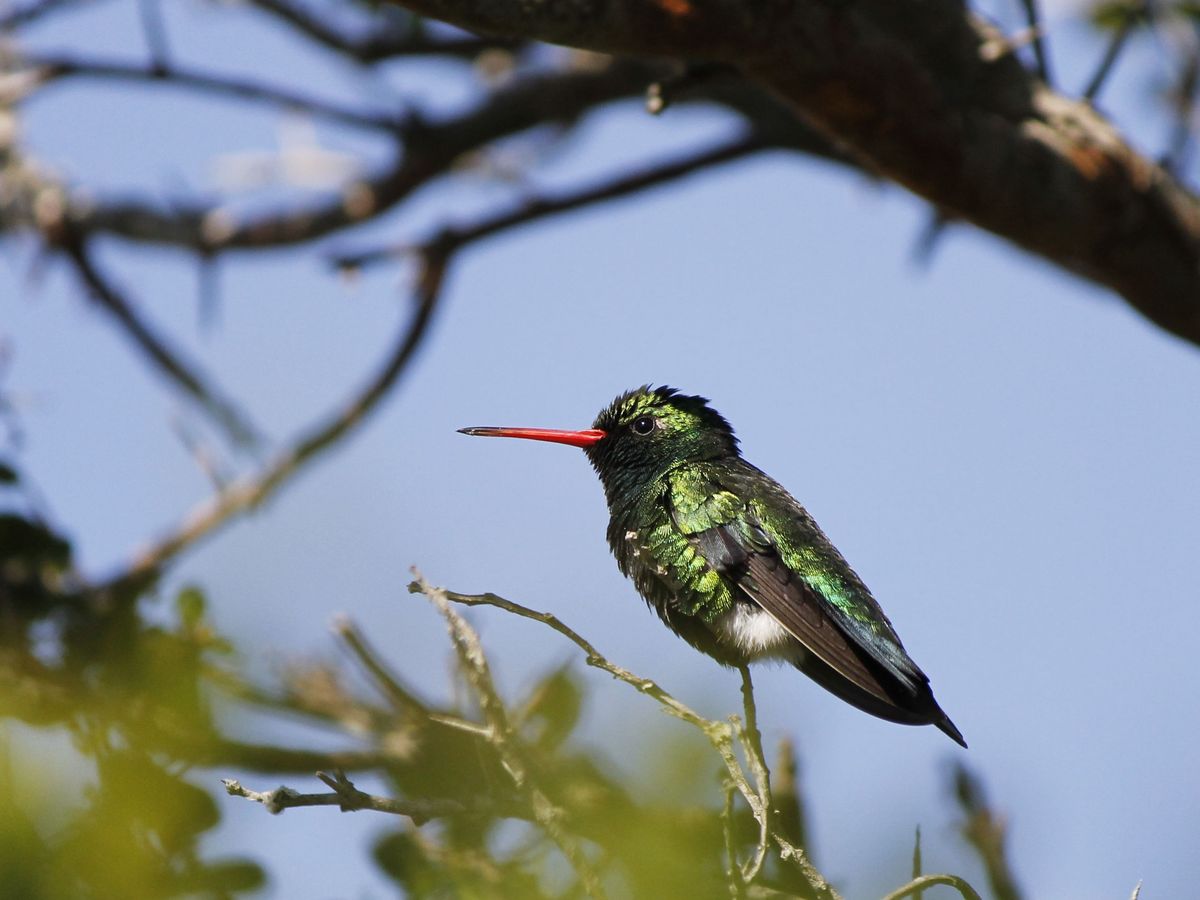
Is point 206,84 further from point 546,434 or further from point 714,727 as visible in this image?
point 714,727

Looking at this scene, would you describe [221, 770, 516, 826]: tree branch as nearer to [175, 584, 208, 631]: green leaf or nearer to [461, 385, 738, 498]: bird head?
[175, 584, 208, 631]: green leaf

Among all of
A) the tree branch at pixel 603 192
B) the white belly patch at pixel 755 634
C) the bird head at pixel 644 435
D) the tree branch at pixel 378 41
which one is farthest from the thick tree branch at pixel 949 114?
the tree branch at pixel 378 41

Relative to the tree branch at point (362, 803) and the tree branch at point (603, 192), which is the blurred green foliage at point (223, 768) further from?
the tree branch at point (603, 192)

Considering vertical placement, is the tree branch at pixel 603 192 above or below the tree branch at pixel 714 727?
above

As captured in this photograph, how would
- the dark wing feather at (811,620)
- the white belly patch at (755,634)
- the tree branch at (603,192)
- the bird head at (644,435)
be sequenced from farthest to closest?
the tree branch at (603,192) → the bird head at (644,435) → the white belly patch at (755,634) → the dark wing feather at (811,620)

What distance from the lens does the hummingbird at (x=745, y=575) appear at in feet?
10.5

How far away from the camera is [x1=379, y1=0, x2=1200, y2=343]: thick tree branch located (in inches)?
114

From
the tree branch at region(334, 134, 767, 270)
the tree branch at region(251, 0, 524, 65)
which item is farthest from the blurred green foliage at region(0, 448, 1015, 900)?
the tree branch at region(251, 0, 524, 65)

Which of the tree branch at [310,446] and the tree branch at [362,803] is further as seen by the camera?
the tree branch at [310,446]

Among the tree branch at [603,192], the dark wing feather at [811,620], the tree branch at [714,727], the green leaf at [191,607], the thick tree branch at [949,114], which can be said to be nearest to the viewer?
the tree branch at [714,727]

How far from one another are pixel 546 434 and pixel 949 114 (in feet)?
4.39

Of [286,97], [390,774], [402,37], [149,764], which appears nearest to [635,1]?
[390,774]

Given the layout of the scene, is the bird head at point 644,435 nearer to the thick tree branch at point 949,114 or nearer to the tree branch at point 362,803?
the thick tree branch at point 949,114

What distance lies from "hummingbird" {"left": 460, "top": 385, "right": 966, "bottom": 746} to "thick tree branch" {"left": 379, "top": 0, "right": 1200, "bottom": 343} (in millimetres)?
882
